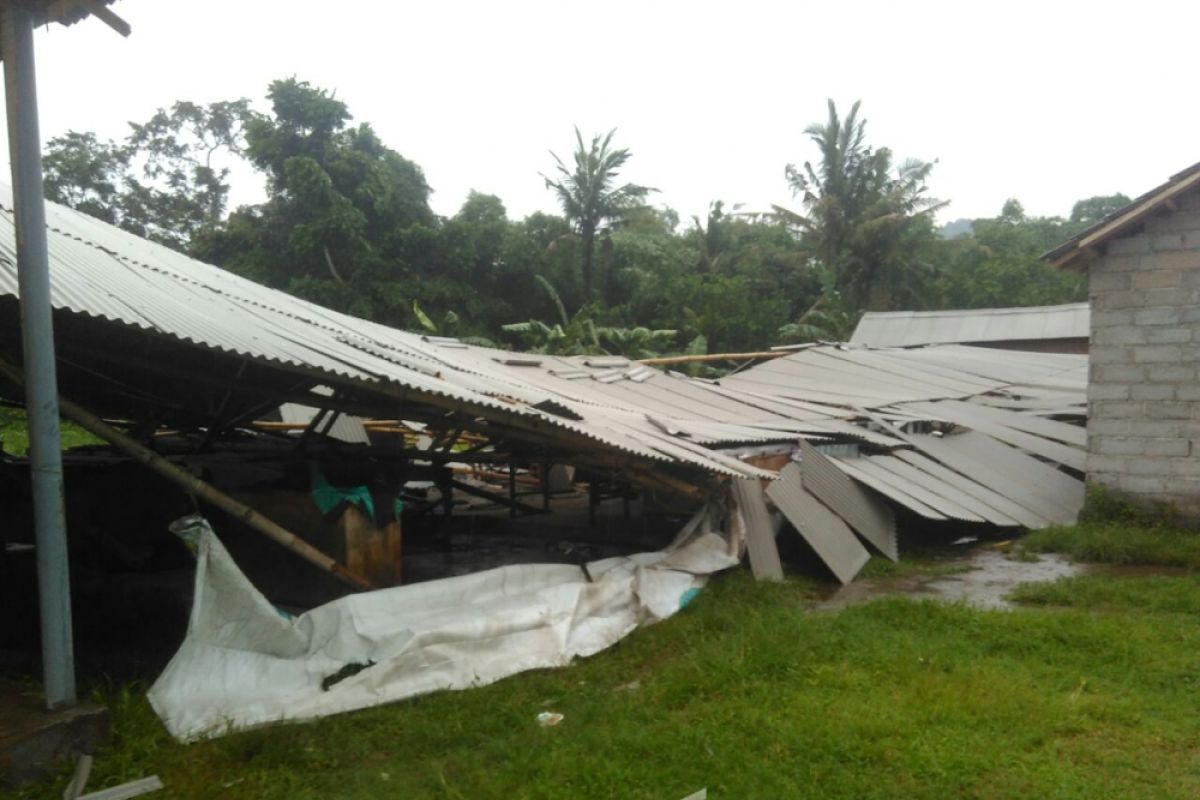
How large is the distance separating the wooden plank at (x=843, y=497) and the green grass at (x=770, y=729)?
2866 mm

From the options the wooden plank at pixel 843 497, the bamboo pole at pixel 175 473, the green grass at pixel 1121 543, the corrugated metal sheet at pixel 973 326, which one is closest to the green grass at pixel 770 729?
the bamboo pole at pixel 175 473

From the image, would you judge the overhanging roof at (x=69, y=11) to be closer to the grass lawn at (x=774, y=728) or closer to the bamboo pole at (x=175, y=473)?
the bamboo pole at (x=175, y=473)

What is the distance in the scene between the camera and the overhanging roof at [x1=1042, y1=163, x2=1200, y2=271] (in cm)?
1020

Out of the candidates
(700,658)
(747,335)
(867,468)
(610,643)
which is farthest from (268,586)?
(747,335)

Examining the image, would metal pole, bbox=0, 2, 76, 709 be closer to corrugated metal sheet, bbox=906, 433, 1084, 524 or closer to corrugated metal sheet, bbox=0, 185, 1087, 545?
corrugated metal sheet, bbox=0, 185, 1087, 545

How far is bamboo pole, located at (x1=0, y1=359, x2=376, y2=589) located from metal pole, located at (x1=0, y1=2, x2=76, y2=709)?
0.40m

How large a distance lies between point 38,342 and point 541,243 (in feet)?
90.7

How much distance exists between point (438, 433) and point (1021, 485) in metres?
7.45

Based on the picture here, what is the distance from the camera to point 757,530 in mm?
8695

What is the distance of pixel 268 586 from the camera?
23.8ft

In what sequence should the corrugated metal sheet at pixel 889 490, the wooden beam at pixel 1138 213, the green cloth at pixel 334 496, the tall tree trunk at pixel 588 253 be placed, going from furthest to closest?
the tall tree trunk at pixel 588 253 < the wooden beam at pixel 1138 213 < the corrugated metal sheet at pixel 889 490 < the green cloth at pixel 334 496

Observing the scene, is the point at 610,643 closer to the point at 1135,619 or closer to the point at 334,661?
the point at 334,661

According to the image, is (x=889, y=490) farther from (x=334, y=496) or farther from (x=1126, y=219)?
(x=334, y=496)

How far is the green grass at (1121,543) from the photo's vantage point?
9.59m
